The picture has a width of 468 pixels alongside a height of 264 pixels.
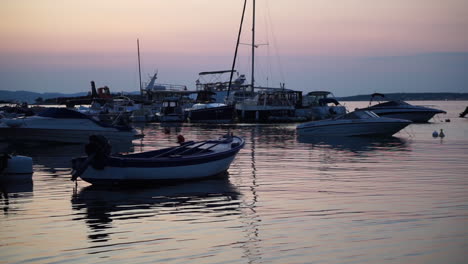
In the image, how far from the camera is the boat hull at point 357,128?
137 ft

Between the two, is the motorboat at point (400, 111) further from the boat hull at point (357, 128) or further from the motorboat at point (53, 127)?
the motorboat at point (53, 127)

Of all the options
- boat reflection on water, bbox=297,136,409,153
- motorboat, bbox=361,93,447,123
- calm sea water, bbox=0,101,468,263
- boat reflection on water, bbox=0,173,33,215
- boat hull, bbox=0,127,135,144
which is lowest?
calm sea water, bbox=0,101,468,263

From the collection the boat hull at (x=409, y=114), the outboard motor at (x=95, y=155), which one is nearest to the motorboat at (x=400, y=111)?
the boat hull at (x=409, y=114)

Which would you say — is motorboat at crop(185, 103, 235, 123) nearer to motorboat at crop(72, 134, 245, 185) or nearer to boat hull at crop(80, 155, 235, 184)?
motorboat at crop(72, 134, 245, 185)

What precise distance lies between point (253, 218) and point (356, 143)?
2430cm

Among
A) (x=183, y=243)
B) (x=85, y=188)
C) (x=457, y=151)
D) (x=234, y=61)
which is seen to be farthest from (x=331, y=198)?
(x=234, y=61)

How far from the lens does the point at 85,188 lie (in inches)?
727

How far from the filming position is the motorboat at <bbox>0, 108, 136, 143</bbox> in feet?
112

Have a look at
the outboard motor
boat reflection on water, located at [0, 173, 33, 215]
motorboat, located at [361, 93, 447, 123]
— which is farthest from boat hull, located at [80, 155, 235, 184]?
motorboat, located at [361, 93, 447, 123]

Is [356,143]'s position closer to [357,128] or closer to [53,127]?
[357,128]

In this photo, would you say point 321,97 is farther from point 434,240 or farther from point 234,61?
point 434,240

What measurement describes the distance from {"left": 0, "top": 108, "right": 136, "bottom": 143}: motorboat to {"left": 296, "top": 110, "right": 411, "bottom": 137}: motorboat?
14825 mm

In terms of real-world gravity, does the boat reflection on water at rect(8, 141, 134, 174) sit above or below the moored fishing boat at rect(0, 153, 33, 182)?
below

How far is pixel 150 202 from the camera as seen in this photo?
635 inches
